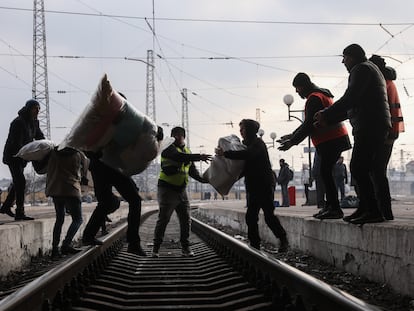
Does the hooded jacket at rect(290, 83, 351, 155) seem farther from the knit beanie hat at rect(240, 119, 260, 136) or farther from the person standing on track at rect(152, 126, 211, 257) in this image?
the person standing on track at rect(152, 126, 211, 257)

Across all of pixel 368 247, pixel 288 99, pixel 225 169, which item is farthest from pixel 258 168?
pixel 288 99

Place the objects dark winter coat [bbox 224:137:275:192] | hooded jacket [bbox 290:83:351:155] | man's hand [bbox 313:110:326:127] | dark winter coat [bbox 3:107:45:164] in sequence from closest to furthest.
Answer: man's hand [bbox 313:110:326:127] < hooded jacket [bbox 290:83:351:155] < dark winter coat [bbox 224:137:275:192] < dark winter coat [bbox 3:107:45:164]

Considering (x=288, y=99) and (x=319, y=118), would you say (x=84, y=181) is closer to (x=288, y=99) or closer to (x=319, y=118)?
(x=319, y=118)

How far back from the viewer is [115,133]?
19.3 ft

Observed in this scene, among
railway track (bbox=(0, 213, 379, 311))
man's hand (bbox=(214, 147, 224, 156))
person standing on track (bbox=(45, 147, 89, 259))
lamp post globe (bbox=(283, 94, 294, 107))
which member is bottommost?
railway track (bbox=(0, 213, 379, 311))

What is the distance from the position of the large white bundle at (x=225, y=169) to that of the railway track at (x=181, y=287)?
0.75 metres

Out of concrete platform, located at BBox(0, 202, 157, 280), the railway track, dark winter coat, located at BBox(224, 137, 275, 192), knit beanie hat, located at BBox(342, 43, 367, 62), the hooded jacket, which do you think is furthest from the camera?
dark winter coat, located at BBox(224, 137, 275, 192)

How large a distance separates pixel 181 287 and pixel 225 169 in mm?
2405

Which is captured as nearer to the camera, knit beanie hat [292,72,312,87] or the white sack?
knit beanie hat [292,72,312,87]

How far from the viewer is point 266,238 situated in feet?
35.2

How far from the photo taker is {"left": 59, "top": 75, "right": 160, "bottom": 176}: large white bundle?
562 cm

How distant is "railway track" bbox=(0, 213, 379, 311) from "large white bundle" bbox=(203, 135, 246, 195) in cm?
75

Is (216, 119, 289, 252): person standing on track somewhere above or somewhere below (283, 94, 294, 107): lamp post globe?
below

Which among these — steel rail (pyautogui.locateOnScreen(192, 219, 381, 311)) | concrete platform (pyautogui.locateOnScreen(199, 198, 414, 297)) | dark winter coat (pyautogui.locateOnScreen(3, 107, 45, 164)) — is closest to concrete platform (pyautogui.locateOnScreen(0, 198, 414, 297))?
concrete platform (pyautogui.locateOnScreen(199, 198, 414, 297))
